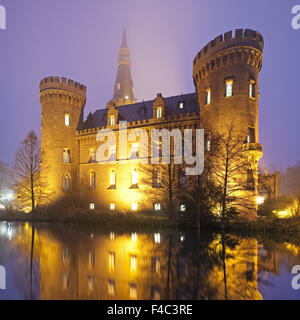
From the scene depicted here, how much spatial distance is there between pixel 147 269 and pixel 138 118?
22.5 m

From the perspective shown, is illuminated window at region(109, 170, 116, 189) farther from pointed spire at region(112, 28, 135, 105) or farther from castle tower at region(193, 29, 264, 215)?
pointed spire at region(112, 28, 135, 105)

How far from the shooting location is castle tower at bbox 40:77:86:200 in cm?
2917

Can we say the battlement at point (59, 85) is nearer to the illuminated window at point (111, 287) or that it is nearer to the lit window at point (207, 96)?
the lit window at point (207, 96)

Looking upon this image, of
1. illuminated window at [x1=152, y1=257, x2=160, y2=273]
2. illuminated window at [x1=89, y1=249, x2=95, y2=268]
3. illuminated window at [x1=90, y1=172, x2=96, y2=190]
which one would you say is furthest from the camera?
illuminated window at [x1=90, y1=172, x2=96, y2=190]

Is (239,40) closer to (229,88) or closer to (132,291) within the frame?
(229,88)

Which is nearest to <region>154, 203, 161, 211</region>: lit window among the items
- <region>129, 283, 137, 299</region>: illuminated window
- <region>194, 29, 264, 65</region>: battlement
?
<region>194, 29, 264, 65</region>: battlement

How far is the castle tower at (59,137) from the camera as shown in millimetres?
29172

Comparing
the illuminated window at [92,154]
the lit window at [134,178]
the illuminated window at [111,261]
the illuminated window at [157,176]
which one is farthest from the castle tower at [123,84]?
the illuminated window at [111,261]

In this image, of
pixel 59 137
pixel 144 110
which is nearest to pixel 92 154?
pixel 59 137

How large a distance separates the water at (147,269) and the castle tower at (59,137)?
55.2 ft

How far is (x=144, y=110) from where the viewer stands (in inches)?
1135

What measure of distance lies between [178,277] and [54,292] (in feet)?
12.3
